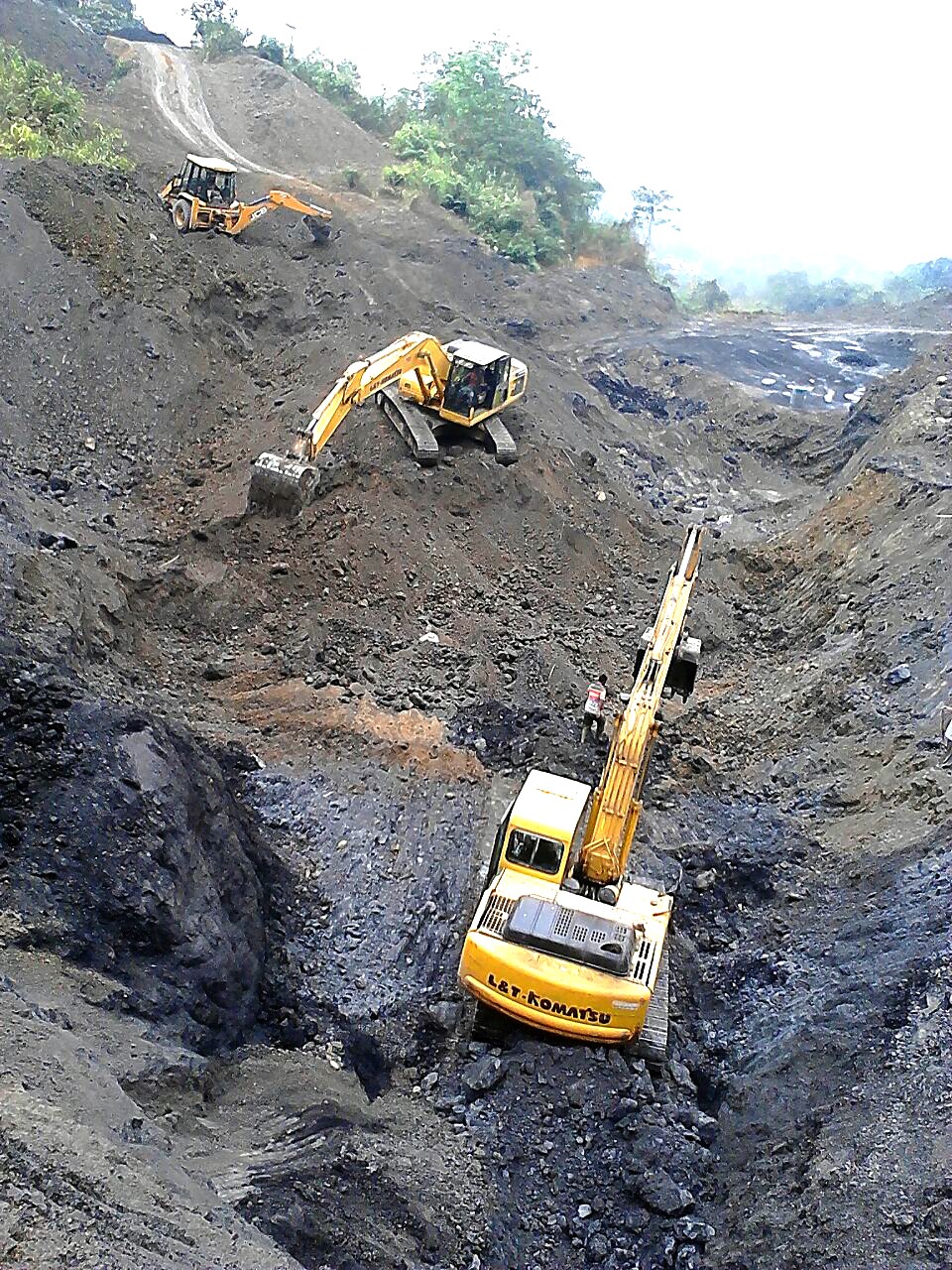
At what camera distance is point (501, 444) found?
1606 centimetres

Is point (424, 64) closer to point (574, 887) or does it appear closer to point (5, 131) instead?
point (5, 131)

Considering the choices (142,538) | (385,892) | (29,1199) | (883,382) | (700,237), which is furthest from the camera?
(700,237)

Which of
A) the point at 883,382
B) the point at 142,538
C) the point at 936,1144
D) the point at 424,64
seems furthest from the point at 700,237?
the point at 936,1144

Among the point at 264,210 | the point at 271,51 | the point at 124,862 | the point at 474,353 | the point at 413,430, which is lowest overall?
the point at 124,862

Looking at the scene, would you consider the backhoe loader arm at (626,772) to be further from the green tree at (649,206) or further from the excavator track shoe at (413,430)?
the green tree at (649,206)

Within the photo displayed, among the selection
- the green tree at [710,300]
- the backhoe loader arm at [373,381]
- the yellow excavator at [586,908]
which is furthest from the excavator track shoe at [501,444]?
the green tree at [710,300]

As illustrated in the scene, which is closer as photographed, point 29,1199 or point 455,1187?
point 29,1199

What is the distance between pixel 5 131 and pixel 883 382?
1911cm

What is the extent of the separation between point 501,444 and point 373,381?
283 cm

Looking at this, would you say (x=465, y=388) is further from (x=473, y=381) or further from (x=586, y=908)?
(x=586, y=908)

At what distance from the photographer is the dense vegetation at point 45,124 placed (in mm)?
22109

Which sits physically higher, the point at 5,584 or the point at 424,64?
the point at 424,64

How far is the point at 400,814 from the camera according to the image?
10.3 meters

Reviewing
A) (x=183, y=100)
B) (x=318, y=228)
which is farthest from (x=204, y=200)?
(x=183, y=100)
